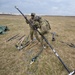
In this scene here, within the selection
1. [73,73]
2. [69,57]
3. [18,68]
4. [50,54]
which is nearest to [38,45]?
[50,54]

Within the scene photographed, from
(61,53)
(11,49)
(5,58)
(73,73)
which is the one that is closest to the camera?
(73,73)

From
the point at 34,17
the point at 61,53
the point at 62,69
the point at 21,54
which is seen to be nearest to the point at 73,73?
the point at 62,69

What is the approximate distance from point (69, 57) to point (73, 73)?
299 cm

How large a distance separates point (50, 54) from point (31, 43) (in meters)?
2.81

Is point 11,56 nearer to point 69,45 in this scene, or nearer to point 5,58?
point 5,58

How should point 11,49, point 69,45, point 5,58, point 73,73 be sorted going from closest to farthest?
point 73,73 < point 5,58 < point 11,49 < point 69,45

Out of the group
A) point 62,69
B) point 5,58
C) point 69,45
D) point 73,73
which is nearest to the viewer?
point 73,73

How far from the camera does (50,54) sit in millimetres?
12492

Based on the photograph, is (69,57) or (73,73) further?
(69,57)

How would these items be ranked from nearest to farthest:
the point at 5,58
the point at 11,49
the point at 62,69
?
the point at 62,69 < the point at 5,58 < the point at 11,49

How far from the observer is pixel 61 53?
41.9 ft

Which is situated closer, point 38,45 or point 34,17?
point 34,17

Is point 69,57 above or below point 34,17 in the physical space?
below

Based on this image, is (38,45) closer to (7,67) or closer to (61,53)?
(61,53)
